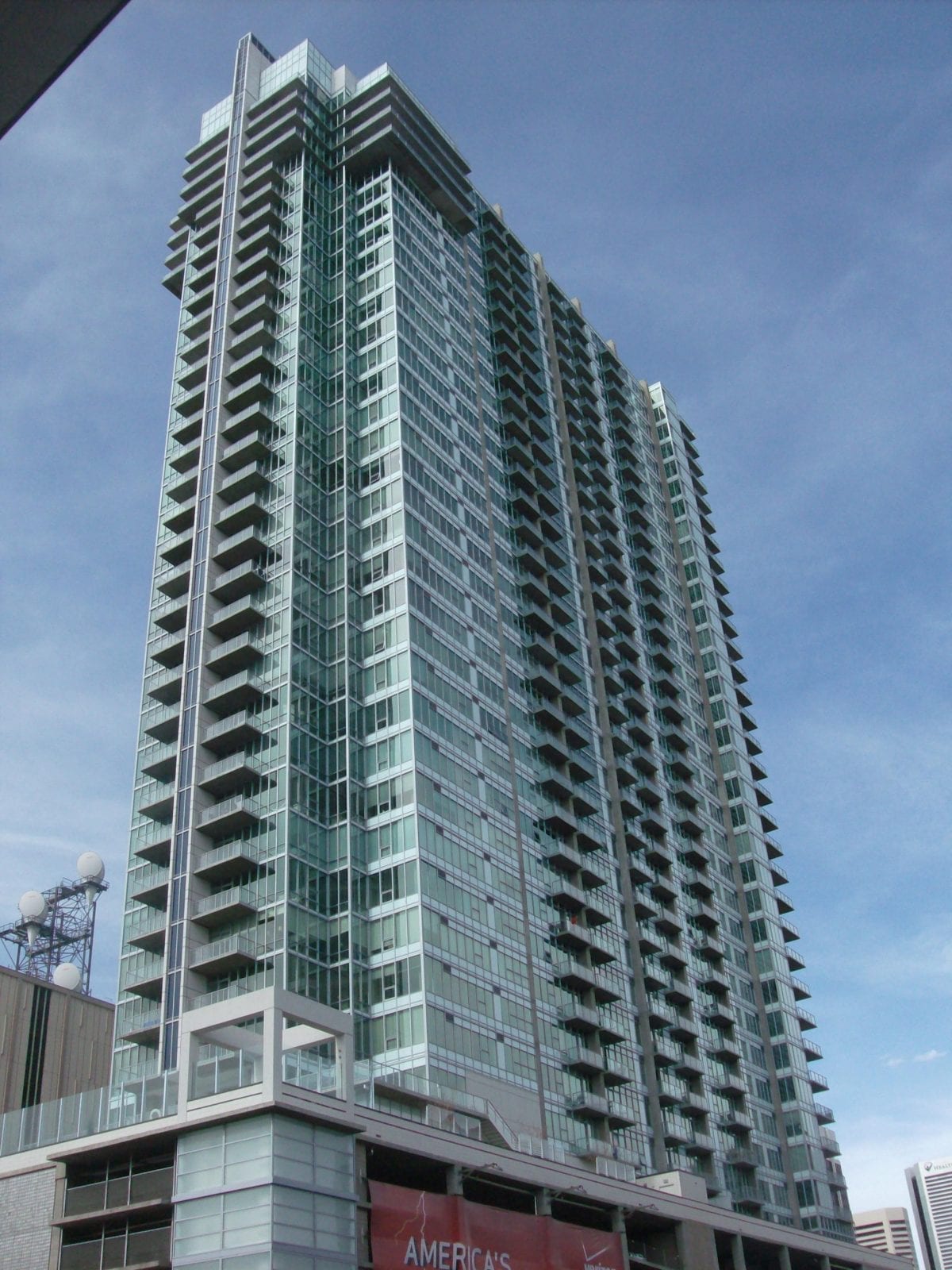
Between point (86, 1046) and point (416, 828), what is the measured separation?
34407 mm

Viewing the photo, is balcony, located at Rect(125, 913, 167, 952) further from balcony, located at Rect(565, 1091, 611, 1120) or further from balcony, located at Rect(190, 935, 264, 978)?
balcony, located at Rect(565, 1091, 611, 1120)

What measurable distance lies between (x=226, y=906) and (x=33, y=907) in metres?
37.3

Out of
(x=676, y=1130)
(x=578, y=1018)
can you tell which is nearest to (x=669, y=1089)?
(x=676, y=1130)

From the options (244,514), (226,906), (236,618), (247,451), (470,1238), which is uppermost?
(247,451)

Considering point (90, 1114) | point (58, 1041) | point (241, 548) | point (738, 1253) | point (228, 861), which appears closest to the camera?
point (90, 1114)

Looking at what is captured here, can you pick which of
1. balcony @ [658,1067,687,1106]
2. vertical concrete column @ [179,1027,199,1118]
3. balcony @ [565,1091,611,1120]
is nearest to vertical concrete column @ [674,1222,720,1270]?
balcony @ [565,1091,611,1120]

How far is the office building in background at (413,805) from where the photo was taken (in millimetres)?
53031

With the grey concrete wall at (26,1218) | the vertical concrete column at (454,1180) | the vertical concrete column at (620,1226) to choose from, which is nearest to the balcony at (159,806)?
the grey concrete wall at (26,1218)

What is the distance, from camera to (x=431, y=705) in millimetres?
88562

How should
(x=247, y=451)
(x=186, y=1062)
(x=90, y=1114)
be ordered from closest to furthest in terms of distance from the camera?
1. (x=186, y=1062)
2. (x=90, y=1114)
3. (x=247, y=451)

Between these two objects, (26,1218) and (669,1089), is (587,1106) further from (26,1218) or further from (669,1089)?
(26,1218)

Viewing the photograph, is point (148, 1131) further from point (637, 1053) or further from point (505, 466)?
point (505, 466)

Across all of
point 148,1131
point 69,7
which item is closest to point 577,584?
point 148,1131

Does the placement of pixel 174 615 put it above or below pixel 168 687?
above
